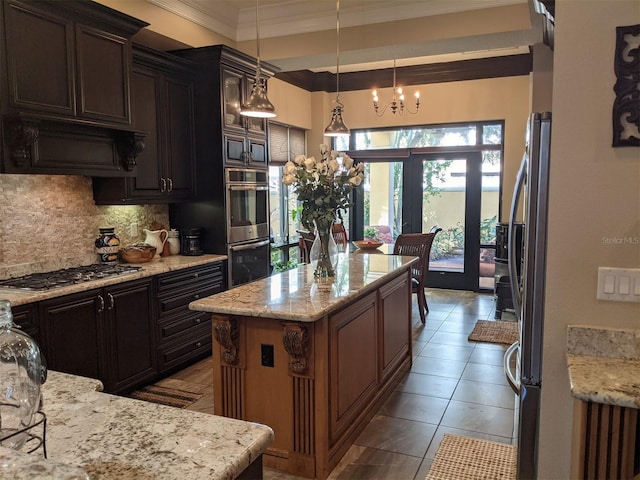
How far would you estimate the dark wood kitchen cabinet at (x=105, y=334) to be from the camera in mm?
3119

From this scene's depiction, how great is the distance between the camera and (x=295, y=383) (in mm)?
2652

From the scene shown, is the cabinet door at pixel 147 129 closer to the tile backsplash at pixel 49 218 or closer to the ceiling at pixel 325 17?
the tile backsplash at pixel 49 218

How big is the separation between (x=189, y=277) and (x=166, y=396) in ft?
3.29

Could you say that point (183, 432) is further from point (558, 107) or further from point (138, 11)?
point (138, 11)

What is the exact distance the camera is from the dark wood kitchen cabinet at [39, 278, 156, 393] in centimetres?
312

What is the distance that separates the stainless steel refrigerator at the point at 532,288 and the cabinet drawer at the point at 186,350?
9.35ft

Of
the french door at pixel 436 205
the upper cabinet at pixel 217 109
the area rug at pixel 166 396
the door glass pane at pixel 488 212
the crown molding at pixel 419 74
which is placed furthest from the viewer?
the french door at pixel 436 205

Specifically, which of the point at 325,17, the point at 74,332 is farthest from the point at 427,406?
the point at 325,17

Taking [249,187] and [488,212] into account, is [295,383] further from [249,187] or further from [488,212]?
[488,212]

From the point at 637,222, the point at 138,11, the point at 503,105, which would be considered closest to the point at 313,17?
the point at 138,11

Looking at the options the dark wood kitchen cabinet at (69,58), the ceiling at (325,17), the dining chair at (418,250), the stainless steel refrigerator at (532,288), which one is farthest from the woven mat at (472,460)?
the ceiling at (325,17)

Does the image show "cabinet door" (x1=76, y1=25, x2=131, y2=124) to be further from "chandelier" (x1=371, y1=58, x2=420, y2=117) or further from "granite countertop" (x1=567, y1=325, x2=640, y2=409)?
"chandelier" (x1=371, y1=58, x2=420, y2=117)

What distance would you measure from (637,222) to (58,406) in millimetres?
1915

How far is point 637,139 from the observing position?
171 centimetres
